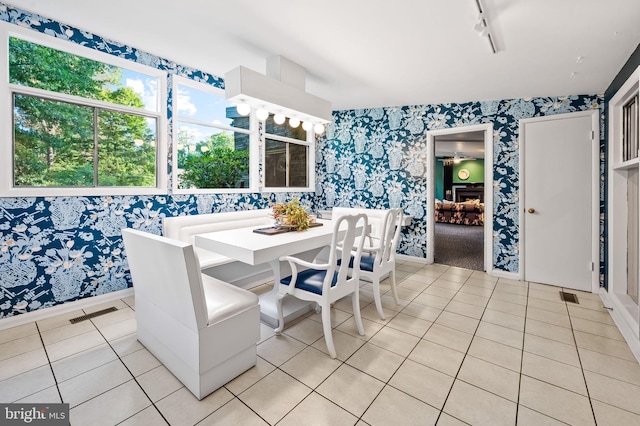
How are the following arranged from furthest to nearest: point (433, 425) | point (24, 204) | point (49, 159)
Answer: point (49, 159), point (24, 204), point (433, 425)

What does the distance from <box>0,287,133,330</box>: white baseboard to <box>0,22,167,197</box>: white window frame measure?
1.05 meters

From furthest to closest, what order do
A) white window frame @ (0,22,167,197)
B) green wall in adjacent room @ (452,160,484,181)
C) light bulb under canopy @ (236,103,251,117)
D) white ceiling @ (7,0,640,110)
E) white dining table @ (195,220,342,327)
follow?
green wall in adjacent room @ (452,160,484,181), light bulb under canopy @ (236,103,251,117), white window frame @ (0,22,167,197), white ceiling @ (7,0,640,110), white dining table @ (195,220,342,327)

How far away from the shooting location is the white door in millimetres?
3500

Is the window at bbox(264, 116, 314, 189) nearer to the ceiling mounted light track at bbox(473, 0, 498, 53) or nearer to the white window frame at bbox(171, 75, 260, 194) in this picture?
the white window frame at bbox(171, 75, 260, 194)

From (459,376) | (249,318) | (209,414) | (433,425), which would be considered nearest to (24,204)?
(249,318)

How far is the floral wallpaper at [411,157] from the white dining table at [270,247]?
2.44 meters

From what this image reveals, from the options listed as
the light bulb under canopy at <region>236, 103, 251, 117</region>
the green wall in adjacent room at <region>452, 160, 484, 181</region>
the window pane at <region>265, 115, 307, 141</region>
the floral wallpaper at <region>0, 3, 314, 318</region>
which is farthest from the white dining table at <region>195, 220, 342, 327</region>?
the green wall in adjacent room at <region>452, 160, 484, 181</region>

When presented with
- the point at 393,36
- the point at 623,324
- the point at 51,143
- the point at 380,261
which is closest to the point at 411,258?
the point at 380,261

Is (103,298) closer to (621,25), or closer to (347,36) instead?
(347,36)

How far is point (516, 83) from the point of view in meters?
3.39

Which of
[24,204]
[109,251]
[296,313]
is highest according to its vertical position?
[24,204]

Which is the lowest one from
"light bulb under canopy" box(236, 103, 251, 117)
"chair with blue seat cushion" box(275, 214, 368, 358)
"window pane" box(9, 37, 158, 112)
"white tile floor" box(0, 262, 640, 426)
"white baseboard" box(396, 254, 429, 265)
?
"white tile floor" box(0, 262, 640, 426)

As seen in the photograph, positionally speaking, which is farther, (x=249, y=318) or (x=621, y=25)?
(x=621, y=25)

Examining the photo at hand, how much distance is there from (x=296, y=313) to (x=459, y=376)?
1387 mm
